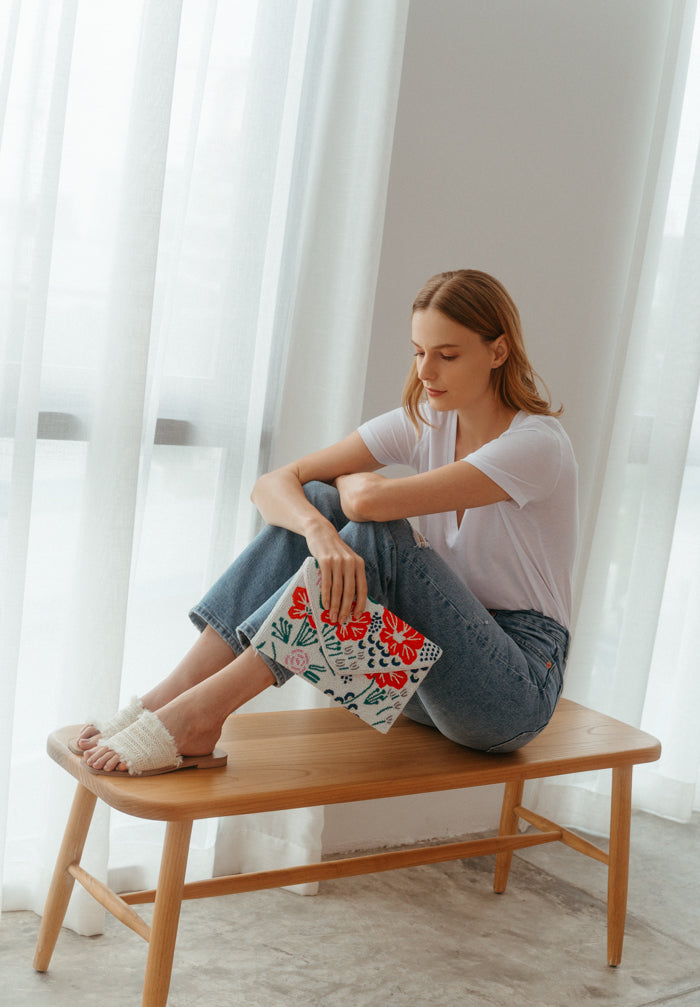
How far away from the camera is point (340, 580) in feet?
5.46

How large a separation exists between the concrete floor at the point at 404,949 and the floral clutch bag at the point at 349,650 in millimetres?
582

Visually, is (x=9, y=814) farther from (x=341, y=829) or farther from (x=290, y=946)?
(x=341, y=829)

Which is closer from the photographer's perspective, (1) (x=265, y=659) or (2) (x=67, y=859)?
(1) (x=265, y=659)

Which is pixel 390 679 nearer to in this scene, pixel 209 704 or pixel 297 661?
pixel 297 661

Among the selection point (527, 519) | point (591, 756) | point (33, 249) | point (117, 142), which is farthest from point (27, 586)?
point (591, 756)

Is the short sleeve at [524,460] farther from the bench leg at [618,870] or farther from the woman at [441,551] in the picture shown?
the bench leg at [618,870]

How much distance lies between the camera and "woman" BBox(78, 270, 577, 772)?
170 cm

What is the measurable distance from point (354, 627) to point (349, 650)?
40 millimetres

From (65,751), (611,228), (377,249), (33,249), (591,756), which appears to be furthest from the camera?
(611,228)

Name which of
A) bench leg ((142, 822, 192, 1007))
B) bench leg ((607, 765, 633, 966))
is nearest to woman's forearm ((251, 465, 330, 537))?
bench leg ((142, 822, 192, 1007))

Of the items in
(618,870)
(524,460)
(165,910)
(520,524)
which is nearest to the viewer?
(165,910)

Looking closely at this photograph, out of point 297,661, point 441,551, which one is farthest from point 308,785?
point 441,551

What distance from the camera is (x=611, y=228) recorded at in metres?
2.68

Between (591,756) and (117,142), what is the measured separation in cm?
146
